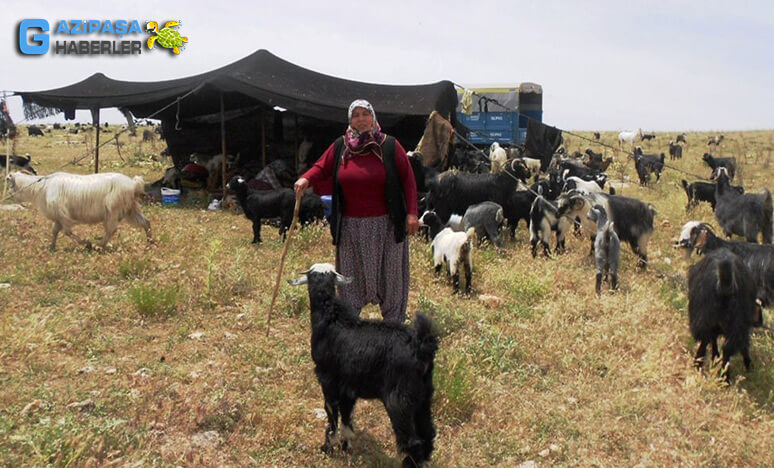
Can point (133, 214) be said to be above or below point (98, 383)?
above

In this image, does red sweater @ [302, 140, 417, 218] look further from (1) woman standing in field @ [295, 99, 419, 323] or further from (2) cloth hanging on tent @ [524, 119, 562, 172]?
(2) cloth hanging on tent @ [524, 119, 562, 172]

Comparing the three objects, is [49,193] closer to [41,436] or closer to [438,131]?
[41,436]

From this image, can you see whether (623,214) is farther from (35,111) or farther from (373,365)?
(35,111)

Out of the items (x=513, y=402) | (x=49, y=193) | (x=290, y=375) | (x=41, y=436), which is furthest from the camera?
(x=49, y=193)

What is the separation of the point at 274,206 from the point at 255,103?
6.28 metres

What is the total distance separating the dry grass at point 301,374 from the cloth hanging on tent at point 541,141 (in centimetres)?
946

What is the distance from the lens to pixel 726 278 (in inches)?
160

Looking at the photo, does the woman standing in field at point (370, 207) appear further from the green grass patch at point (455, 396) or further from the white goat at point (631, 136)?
the white goat at point (631, 136)

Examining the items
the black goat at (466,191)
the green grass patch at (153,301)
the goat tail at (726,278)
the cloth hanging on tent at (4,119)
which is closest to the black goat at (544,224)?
the black goat at (466,191)

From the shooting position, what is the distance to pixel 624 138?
2992 cm

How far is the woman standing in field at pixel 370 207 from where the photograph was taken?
391 centimetres

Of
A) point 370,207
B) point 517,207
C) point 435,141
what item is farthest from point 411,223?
point 435,141

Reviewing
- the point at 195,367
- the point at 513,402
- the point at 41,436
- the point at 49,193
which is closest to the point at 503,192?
the point at 513,402

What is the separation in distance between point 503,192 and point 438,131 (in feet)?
8.96
